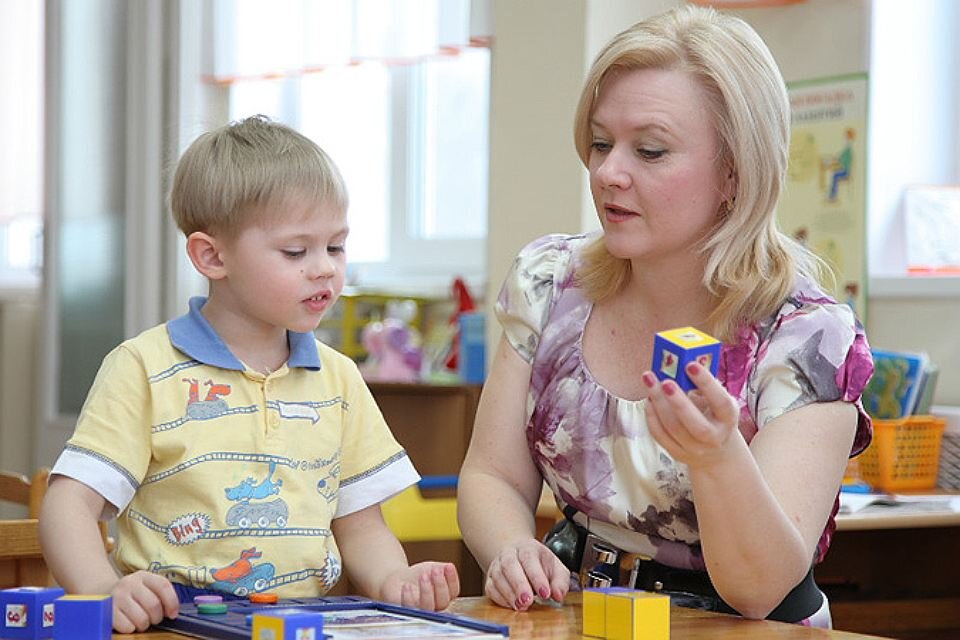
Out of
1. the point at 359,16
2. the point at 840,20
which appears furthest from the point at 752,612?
the point at 359,16

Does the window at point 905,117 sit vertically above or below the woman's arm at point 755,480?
above

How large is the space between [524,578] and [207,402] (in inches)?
14.1

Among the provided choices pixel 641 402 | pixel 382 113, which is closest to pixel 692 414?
pixel 641 402

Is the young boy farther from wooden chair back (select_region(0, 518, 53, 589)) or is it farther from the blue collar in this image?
wooden chair back (select_region(0, 518, 53, 589))

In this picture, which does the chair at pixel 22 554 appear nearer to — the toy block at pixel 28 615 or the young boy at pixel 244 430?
the young boy at pixel 244 430

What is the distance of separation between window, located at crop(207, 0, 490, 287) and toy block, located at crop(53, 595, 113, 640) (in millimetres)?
3456

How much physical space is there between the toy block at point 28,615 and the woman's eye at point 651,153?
80 cm

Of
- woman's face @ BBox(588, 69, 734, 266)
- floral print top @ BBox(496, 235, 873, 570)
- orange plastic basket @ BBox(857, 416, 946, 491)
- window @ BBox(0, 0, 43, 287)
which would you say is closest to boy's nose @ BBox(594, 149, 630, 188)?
woman's face @ BBox(588, 69, 734, 266)

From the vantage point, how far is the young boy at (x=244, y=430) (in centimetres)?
150

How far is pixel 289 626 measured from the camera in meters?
1.12

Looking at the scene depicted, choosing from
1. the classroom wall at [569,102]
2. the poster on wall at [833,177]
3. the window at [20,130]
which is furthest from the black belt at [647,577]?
the window at [20,130]

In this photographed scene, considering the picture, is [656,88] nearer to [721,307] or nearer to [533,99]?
[721,307]

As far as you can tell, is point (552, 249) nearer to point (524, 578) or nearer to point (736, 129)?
point (736, 129)

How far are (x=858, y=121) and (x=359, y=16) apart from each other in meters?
1.85
